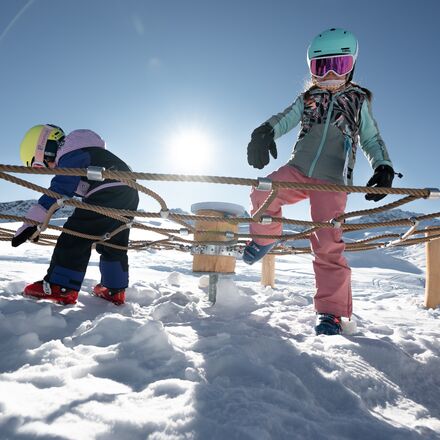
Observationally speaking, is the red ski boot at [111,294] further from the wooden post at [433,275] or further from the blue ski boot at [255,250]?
the wooden post at [433,275]

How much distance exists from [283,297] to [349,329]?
1200 millimetres

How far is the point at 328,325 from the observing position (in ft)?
5.41

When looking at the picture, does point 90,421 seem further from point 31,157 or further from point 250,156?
point 31,157

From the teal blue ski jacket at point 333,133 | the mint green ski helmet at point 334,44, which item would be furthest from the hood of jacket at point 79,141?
the mint green ski helmet at point 334,44

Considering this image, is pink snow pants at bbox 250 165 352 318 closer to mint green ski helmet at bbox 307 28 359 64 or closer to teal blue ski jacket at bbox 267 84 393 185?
teal blue ski jacket at bbox 267 84 393 185

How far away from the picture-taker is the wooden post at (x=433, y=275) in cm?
304

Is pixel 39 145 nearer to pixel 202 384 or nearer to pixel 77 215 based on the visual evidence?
pixel 77 215

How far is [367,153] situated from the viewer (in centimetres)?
200

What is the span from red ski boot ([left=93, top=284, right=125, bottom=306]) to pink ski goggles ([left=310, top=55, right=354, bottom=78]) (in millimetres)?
1907

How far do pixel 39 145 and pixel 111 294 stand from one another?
1.17 m

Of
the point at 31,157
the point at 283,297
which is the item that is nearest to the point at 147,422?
the point at 31,157

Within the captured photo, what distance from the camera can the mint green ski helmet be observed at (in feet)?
6.31

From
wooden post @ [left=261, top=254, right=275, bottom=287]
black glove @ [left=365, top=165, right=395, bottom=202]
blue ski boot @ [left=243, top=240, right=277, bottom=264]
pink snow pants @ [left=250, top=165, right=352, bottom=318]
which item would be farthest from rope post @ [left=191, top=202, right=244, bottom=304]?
A: wooden post @ [left=261, top=254, right=275, bottom=287]

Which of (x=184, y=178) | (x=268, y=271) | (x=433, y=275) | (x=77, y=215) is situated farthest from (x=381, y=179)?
(x=268, y=271)
